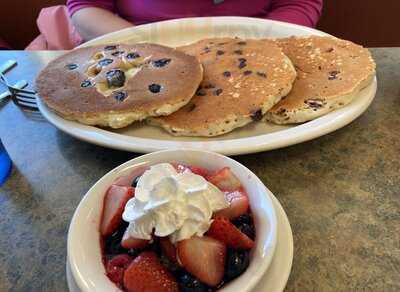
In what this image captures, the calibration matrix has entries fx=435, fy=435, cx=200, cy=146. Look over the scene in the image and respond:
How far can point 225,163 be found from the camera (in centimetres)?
70

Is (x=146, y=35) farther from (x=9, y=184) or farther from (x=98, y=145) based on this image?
(x=9, y=184)

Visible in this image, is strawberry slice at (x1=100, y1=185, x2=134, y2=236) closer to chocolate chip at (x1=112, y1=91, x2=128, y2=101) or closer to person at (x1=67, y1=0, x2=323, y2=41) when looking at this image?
chocolate chip at (x1=112, y1=91, x2=128, y2=101)

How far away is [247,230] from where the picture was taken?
605mm

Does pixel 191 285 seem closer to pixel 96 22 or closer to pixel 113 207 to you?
pixel 113 207

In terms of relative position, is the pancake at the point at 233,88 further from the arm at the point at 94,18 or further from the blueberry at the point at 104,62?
the arm at the point at 94,18

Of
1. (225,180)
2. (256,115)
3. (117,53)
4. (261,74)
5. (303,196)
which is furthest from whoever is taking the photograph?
(117,53)

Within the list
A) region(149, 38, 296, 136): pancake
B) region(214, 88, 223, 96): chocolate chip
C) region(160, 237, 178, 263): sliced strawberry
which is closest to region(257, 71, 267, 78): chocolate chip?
region(149, 38, 296, 136): pancake

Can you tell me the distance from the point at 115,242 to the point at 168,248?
0.28ft

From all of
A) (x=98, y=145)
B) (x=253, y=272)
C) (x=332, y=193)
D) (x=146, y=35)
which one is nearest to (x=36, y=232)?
(x=98, y=145)

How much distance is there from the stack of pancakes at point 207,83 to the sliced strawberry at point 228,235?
0.36 m

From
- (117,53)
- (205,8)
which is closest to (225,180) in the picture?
(117,53)

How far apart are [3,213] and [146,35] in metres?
0.74

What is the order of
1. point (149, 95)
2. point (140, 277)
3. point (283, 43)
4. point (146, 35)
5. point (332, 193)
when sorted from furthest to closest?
1. point (146, 35)
2. point (283, 43)
3. point (149, 95)
4. point (332, 193)
5. point (140, 277)

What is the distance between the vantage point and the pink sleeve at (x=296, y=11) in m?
1.48
